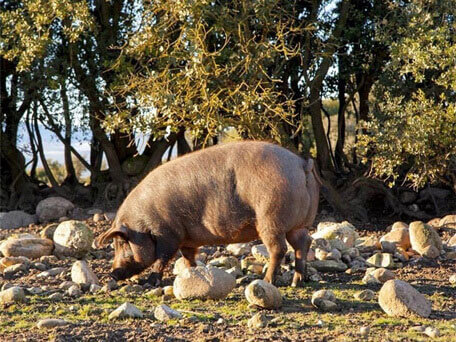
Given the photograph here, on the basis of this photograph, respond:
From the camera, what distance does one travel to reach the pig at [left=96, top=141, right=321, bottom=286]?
862 cm

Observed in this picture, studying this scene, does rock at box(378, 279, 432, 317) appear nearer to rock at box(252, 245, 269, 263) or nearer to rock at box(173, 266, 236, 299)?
rock at box(173, 266, 236, 299)

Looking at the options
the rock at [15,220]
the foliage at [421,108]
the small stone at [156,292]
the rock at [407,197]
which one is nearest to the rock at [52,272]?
the small stone at [156,292]

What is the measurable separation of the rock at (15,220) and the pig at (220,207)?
7472mm

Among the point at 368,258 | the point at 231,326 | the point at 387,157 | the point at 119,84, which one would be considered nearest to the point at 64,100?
the point at 119,84

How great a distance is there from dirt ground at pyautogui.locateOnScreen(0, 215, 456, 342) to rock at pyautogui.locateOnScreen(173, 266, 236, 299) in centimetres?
10

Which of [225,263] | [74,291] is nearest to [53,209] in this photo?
[225,263]

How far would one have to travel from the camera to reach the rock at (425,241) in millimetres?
11180

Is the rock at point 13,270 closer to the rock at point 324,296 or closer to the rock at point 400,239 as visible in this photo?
the rock at point 324,296

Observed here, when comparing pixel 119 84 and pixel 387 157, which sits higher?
pixel 119 84

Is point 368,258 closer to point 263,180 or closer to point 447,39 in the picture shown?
point 263,180

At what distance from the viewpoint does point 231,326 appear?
22.3ft

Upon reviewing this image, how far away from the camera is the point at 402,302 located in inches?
284

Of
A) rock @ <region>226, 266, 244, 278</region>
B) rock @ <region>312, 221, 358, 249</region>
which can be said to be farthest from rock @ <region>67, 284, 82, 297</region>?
rock @ <region>312, 221, 358, 249</region>

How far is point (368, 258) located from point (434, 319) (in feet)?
12.4
